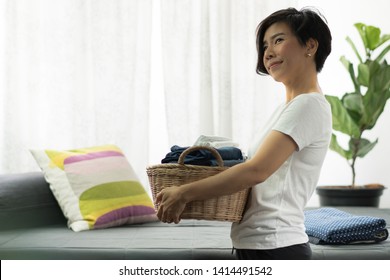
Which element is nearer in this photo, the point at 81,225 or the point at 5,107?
the point at 81,225

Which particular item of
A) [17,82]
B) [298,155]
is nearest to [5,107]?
[17,82]

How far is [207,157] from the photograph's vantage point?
150 cm

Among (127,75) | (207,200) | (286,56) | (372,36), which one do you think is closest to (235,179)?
(207,200)

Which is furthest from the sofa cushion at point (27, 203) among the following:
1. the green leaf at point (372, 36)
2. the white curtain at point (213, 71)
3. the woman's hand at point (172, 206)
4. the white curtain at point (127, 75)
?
the green leaf at point (372, 36)

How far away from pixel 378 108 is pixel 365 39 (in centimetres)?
46

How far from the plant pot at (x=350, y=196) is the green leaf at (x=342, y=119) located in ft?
1.18

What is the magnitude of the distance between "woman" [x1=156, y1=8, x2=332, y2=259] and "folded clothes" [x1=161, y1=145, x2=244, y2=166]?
0.08 meters

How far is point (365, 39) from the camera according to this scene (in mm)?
3742

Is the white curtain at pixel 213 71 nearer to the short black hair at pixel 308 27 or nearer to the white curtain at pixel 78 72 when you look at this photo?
the white curtain at pixel 78 72

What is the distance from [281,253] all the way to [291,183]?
17cm

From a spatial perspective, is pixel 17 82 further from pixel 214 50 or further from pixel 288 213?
pixel 288 213

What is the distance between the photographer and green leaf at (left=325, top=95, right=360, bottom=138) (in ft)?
12.3

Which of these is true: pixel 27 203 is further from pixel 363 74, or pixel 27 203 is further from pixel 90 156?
pixel 363 74

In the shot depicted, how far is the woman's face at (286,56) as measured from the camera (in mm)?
1485
